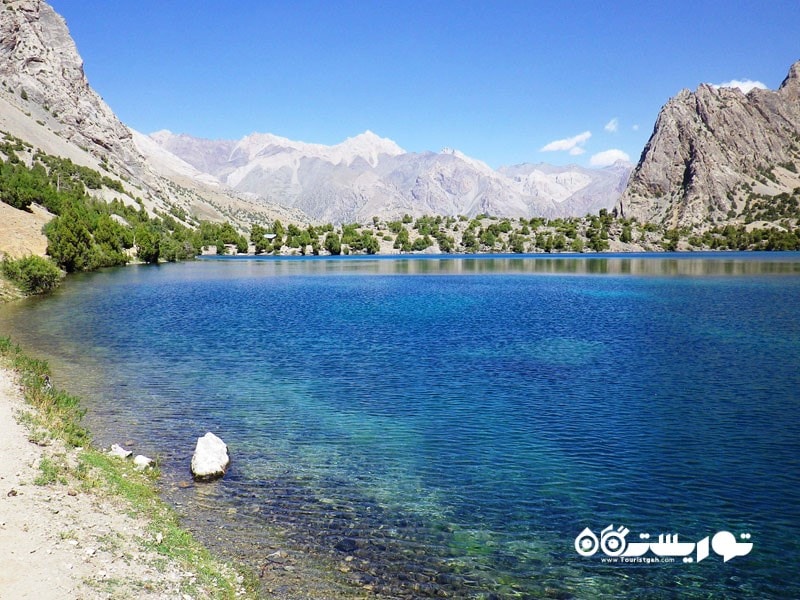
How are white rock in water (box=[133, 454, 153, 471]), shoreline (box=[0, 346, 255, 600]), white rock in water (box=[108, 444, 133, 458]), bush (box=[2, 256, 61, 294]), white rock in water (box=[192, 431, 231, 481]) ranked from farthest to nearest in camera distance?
bush (box=[2, 256, 61, 294]) < white rock in water (box=[108, 444, 133, 458]) < white rock in water (box=[133, 454, 153, 471]) < white rock in water (box=[192, 431, 231, 481]) < shoreline (box=[0, 346, 255, 600])

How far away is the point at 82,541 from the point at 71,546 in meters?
0.39

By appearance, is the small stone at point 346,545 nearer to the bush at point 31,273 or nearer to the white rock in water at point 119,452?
the white rock in water at point 119,452

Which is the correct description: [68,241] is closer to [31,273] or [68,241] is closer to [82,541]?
[31,273]

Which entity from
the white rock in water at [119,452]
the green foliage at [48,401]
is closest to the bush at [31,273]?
the green foliage at [48,401]

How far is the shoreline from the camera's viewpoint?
12227 millimetres

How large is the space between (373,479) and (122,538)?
872cm

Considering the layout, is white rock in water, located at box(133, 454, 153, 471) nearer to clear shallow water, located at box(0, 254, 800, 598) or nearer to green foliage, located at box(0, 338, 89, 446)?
clear shallow water, located at box(0, 254, 800, 598)

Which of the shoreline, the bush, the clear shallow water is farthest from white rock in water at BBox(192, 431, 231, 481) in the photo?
the bush

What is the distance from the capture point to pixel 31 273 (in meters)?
76.9

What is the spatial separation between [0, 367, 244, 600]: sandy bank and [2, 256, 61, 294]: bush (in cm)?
6830

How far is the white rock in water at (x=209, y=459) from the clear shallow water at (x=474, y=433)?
60 cm

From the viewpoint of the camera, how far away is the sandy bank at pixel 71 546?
39.5 feet

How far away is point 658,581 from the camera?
1500cm

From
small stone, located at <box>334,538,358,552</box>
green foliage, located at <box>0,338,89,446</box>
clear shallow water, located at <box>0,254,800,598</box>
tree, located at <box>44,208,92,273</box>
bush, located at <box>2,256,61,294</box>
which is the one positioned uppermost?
tree, located at <box>44,208,92,273</box>
